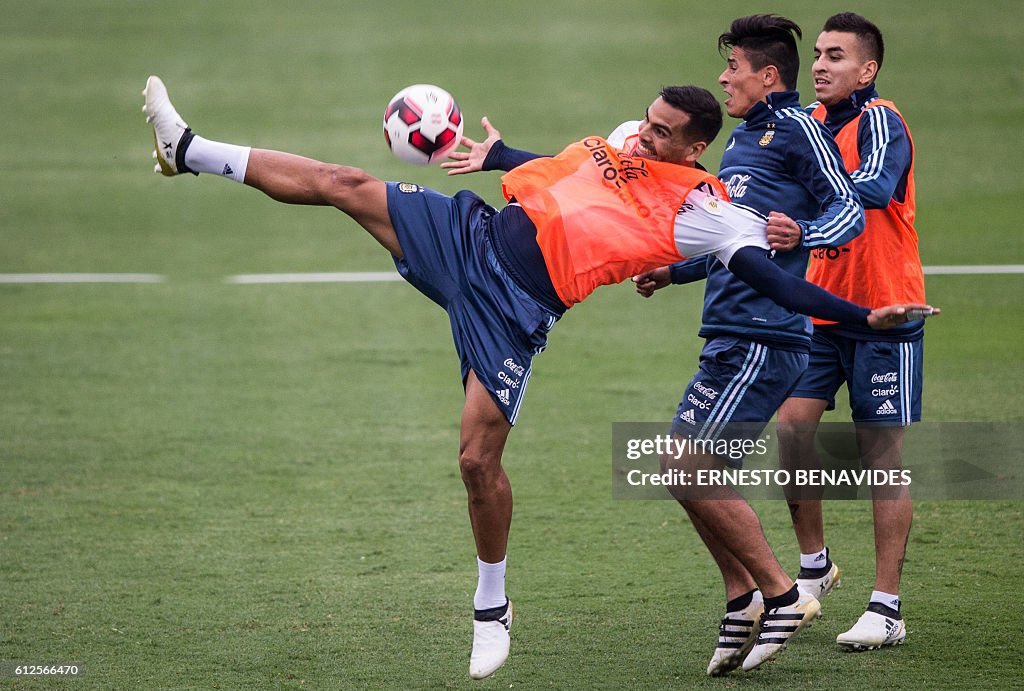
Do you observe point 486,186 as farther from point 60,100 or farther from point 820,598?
point 820,598

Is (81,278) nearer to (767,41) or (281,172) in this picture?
(281,172)

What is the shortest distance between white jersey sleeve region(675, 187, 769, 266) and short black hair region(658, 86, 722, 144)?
30cm

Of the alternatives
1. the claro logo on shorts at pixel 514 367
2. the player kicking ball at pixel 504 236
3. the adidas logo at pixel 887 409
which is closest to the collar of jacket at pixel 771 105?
the player kicking ball at pixel 504 236

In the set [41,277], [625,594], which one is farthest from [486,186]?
[625,594]

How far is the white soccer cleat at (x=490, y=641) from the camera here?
5.41m

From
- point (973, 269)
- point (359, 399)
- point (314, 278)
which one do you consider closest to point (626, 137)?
point (359, 399)

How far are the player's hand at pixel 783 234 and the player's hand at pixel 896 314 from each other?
458mm

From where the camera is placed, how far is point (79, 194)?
16.0 meters

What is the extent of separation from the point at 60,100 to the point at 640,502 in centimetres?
1428

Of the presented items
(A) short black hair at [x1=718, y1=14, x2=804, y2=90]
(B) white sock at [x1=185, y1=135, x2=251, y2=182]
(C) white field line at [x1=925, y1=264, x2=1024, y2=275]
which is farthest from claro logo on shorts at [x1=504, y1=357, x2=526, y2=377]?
(C) white field line at [x1=925, y1=264, x2=1024, y2=275]

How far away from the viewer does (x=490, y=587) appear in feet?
18.6

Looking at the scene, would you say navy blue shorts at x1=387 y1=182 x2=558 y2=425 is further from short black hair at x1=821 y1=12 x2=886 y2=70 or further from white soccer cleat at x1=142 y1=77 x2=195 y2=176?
short black hair at x1=821 y1=12 x2=886 y2=70

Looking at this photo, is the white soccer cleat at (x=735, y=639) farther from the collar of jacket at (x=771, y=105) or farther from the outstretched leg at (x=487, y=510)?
the collar of jacket at (x=771, y=105)

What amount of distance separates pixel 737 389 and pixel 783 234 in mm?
755
